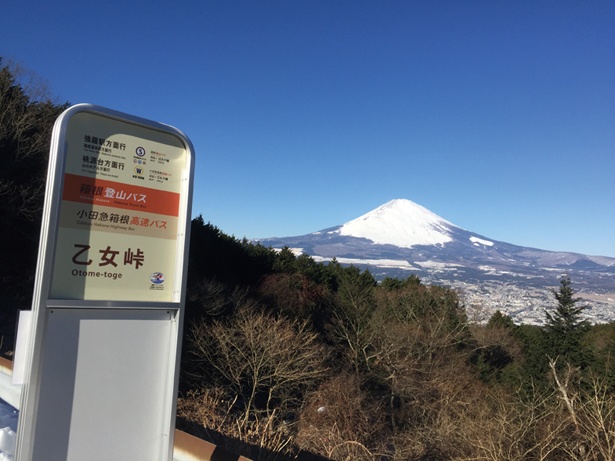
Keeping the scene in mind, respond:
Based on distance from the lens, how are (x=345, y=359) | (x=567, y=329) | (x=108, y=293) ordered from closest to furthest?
(x=108, y=293) → (x=345, y=359) → (x=567, y=329)

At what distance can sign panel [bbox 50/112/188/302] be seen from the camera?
2555 mm

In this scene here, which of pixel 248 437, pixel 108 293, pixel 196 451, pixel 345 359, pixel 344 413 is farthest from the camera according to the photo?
pixel 345 359

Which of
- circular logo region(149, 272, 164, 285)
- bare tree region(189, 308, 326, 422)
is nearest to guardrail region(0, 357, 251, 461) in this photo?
circular logo region(149, 272, 164, 285)

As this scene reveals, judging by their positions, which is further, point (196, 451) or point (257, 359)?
point (257, 359)

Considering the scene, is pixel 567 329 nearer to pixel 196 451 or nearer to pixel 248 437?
pixel 248 437

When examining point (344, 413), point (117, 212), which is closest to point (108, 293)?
point (117, 212)

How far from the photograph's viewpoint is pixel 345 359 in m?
28.2

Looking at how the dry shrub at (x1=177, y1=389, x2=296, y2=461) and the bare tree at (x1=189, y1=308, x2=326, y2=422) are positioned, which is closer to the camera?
the dry shrub at (x1=177, y1=389, x2=296, y2=461)

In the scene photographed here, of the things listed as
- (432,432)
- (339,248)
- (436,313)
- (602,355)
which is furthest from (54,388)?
(339,248)

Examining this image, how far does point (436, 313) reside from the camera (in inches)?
1291

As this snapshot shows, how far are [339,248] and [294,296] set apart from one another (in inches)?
6327

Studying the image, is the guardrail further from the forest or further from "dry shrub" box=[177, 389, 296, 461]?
the forest

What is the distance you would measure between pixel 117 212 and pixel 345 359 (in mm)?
26689

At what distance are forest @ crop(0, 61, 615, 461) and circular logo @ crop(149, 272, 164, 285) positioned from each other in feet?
9.54
